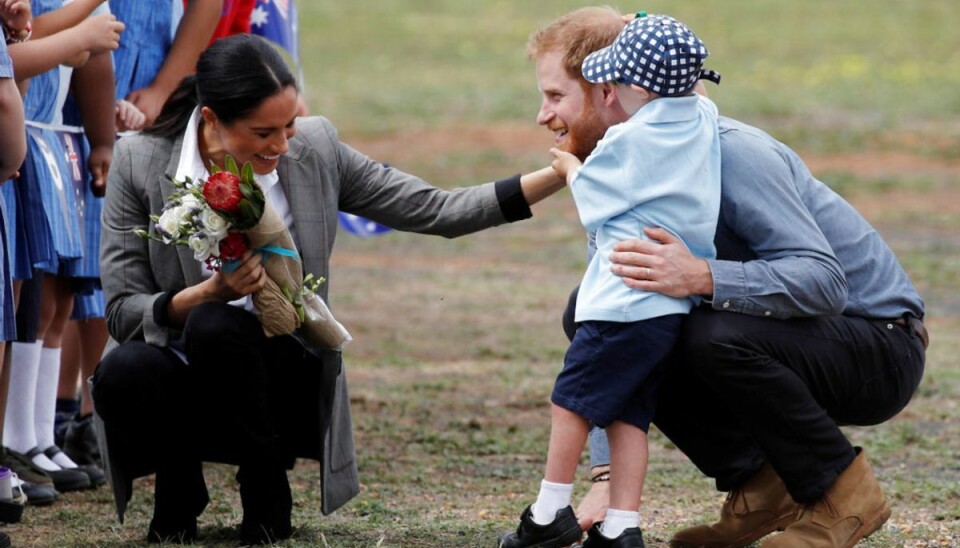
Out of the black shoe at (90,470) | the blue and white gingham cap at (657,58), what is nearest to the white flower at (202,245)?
the blue and white gingham cap at (657,58)

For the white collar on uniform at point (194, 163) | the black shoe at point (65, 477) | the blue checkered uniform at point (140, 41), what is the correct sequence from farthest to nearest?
1. the blue checkered uniform at point (140, 41)
2. the black shoe at point (65, 477)
3. the white collar on uniform at point (194, 163)

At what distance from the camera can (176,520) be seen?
4348mm

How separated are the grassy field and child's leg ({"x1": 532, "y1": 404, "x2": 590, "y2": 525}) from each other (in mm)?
494

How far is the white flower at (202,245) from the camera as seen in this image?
396cm

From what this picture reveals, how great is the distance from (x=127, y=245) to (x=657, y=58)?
4.84 feet

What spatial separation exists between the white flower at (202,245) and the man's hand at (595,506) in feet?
3.69

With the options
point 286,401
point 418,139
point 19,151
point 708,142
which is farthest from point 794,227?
point 418,139

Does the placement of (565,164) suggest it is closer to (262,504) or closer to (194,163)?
(194,163)

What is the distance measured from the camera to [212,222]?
155 inches

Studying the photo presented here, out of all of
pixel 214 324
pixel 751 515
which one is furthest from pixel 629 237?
pixel 214 324

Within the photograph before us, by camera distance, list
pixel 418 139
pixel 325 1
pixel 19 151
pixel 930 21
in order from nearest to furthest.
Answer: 1. pixel 19 151
2. pixel 418 139
3. pixel 930 21
4. pixel 325 1

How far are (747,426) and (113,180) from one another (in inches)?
69.3

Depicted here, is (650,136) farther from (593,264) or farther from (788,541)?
(788,541)

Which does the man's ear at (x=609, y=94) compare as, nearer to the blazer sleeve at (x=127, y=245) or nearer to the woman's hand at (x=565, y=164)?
the woman's hand at (x=565, y=164)
